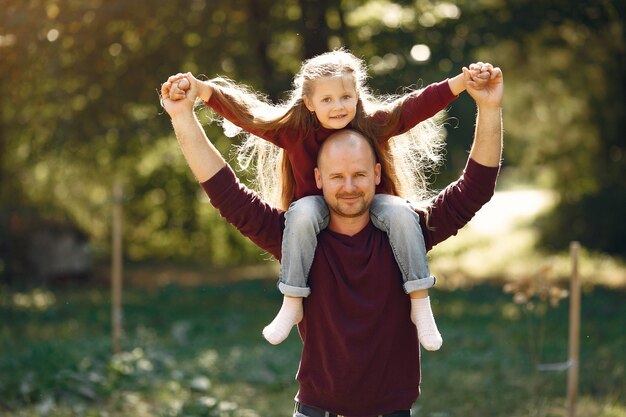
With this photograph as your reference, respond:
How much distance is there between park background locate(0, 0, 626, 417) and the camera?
249 inches

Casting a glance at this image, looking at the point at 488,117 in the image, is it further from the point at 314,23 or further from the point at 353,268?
the point at 314,23

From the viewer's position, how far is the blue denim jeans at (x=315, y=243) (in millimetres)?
2582

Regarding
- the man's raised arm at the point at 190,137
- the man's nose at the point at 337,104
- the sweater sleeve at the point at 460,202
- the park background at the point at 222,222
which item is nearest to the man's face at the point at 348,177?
the man's nose at the point at 337,104

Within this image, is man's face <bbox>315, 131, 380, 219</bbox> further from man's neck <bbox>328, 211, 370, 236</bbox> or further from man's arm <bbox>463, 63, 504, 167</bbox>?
man's arm <bbox>463, 63, 504, 167</bbox>

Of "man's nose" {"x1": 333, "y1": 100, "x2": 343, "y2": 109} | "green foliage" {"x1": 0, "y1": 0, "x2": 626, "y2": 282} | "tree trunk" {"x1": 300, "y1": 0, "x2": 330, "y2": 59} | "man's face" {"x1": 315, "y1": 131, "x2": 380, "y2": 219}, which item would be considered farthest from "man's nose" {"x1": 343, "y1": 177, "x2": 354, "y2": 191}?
"tree trunk" {"x1": 300, "y1": 0, "x2": 330, "y2": 59}

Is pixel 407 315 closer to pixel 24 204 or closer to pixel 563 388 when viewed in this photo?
pixel 563 388

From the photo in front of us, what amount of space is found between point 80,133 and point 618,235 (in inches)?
290

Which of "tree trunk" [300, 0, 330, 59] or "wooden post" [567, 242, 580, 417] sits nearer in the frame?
"wooden post" [567, 242, 580, 417]

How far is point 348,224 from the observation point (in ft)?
8.70

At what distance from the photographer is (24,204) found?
11.9 m

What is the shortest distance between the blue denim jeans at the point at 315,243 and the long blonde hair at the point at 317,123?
8.6 inches

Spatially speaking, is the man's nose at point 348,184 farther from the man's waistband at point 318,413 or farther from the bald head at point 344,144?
the man's waistband at point 318,413

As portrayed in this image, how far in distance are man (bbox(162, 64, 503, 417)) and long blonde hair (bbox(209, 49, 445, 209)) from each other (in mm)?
125

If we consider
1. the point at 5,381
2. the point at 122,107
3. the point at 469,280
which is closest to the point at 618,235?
the point at 469,280
